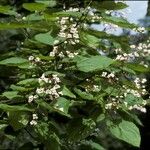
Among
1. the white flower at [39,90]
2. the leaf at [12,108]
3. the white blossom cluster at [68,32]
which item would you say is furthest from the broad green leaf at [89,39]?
the leaf at [12,108]

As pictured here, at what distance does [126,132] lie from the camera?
10.9ft

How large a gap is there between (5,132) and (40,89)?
1.22m

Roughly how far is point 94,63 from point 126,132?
1.87 ft

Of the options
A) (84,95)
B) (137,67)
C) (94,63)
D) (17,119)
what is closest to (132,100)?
(137,67)

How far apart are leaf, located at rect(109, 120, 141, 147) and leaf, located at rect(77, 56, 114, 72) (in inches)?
18.7

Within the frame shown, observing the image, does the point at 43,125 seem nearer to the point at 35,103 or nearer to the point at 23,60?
the point at 35,103

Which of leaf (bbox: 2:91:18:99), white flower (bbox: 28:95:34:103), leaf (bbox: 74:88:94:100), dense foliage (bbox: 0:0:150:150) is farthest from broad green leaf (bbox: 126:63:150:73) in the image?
leaf (bbox: 2:91:18:99)

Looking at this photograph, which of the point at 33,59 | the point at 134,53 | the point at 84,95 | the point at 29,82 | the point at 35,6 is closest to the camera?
the point at 29,82

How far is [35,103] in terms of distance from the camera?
337 centimetres

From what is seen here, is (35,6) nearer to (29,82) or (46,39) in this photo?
(46,39)

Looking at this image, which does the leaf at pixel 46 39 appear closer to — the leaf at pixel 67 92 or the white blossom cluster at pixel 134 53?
the leaf at pixel 67 92

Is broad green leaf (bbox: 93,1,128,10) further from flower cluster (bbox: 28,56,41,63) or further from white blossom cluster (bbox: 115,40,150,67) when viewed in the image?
flower cluster (bbox: 28,56,41,63)

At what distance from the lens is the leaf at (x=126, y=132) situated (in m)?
3.22

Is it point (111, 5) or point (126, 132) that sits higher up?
point (111, 5)
